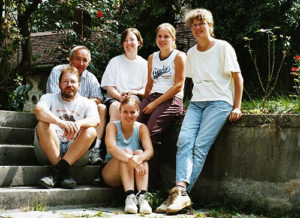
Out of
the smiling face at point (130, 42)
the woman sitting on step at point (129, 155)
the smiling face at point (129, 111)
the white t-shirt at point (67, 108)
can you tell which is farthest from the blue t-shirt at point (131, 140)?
the smiling face at point (130, 42)

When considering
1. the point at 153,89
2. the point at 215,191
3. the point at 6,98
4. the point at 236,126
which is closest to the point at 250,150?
the point at 236,126

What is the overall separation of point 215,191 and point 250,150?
0.62 meters

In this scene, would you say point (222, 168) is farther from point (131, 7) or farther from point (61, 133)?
point (131, 7)

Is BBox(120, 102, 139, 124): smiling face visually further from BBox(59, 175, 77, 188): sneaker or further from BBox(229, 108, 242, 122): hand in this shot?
BBox(229, 108, 242, 122): hand

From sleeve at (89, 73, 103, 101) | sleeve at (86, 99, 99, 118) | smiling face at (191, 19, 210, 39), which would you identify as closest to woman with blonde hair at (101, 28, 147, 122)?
sleeve at (89, 73, 103, 101)

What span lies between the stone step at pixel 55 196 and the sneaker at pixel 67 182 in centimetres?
6

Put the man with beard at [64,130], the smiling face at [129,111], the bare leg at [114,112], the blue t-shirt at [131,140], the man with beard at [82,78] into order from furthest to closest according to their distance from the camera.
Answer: the man with beard at [82,78]
the bare leg at [114,112]
the blue t-shirt at [131,140]
the smiling face at [129,111]
the man with beard at [64,130]

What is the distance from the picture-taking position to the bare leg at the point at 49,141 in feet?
14.4

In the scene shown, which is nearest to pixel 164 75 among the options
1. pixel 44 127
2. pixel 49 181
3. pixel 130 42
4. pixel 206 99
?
pixel 206 99

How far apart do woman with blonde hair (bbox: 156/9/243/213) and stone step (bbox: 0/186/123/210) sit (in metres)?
0.89

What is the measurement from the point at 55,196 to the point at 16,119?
1887mm

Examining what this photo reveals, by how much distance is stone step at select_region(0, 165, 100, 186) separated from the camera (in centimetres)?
433

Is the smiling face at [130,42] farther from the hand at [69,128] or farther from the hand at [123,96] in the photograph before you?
the hand at [69,128]

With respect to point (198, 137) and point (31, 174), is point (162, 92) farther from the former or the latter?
point (31, 174)
